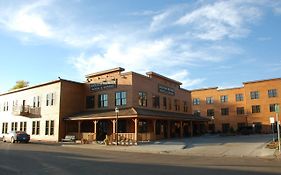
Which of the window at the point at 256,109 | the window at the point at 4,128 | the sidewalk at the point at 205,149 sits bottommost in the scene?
the sidewalk at the point at 205,149

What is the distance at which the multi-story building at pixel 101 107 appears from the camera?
117 ft

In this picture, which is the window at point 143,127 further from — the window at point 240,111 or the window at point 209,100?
the window at point 209,100

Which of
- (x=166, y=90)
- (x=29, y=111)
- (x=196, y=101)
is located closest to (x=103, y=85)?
(x=166, y=90)

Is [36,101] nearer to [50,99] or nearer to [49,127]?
[50,99]

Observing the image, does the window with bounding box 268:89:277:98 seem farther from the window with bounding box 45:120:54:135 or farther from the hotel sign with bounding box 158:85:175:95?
the window with bounding box 45:120:54:135

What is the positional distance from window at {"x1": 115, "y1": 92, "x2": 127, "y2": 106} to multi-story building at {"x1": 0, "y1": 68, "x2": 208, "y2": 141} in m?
0.12

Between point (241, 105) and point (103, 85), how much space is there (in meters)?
37.5

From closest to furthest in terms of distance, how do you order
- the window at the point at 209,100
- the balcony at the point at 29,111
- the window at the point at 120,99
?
1. the window at the point at 120,99
2. the balcony at the point at 29,111
3. the window at the point at 209,100

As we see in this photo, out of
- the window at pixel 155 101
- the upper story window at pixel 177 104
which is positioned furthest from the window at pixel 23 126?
the upper story window at pixel 177 104

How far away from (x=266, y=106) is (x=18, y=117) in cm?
4736

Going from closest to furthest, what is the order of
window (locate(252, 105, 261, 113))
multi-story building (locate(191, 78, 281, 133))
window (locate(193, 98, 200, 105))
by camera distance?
1. multi-story building (locate(191, 78, 281, 133))
2. window (locate(252, 105, 261, 113))
3. window (locate(193, 98, 200, 105))

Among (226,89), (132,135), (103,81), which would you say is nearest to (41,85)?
(103,81)

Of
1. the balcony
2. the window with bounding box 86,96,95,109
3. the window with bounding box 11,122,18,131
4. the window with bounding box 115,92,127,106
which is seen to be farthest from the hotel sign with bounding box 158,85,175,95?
the window with bounding box 11,122,18,131

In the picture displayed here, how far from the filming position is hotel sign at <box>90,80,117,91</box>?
3823cm
